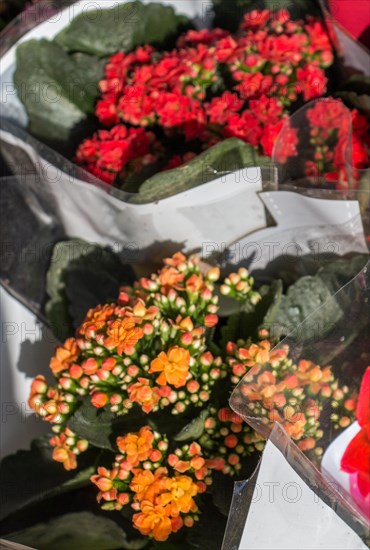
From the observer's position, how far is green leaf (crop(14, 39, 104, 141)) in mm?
1207

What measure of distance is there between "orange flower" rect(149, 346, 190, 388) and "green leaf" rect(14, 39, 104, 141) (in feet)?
1.88

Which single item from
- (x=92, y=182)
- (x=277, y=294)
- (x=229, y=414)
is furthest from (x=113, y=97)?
(x=229, y=414)

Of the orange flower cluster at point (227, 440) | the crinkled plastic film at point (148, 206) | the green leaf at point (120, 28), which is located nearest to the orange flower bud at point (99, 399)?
the orange flower cluster at point (227, 440)

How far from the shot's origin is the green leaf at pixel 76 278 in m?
1.03

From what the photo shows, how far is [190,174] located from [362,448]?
0.40 m

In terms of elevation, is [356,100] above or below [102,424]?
above

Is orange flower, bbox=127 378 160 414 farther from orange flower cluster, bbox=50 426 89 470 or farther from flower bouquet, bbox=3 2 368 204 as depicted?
flower bouquet, bbox=3 2 368 204

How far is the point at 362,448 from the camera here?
30.7 inches

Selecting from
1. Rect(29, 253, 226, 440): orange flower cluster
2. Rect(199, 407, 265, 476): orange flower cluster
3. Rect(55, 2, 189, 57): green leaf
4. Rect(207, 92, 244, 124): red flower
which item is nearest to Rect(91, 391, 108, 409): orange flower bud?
Rect(29, 253, 226, 440): orange flower cluster

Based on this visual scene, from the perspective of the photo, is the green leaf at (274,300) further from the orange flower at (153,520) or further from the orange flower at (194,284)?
the orange flower at (153,520)

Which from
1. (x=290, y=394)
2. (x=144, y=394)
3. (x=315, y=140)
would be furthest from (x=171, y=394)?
(x=315, y=140)

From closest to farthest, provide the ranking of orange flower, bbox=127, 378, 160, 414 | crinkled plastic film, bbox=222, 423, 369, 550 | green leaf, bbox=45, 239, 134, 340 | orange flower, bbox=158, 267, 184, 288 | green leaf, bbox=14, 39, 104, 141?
crinkled plastic film, bbox=222, 423, 369, 550
orange flower, bbox=127, 378, 160, 414
orange flower, bbox=158, 267, 184, 288
green leaf, bbox=45, 239, 134, 340
green leaf, bbox=14, 39, 104, 141

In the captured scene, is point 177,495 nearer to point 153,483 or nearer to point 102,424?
point 153,483

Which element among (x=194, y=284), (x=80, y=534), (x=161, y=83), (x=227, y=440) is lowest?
(x=80, y=534)
